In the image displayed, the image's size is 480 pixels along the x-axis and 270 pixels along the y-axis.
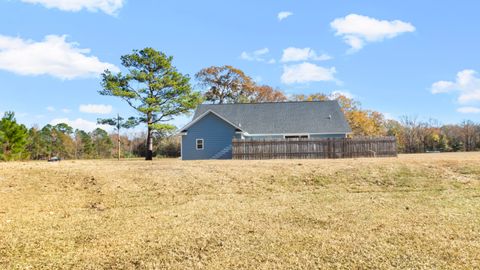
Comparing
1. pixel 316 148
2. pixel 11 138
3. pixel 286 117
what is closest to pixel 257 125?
pixel 286 117

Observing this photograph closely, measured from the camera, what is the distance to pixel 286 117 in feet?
104

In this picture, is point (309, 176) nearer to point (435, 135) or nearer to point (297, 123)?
point (297, 123)

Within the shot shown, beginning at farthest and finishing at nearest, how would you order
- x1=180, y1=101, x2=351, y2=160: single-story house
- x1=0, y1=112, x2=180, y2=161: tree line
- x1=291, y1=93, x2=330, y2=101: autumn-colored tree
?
1. x1=291, y1=93, x2=330, y2=101: autumn-colored tree
2. x1=0, y1=112, x2=180, y2=161: tree line
3. x1=180, y1=101, x2=351, y2=160: single-story house

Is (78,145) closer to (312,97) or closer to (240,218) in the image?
(312,97)

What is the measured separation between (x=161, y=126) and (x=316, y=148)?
1389 cm

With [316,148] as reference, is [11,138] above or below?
above

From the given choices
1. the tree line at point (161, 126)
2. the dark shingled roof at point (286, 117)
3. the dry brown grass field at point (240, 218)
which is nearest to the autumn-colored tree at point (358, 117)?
the tree line at point (161, 126)

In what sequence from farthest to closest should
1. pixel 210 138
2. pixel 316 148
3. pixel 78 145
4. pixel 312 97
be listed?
pixel 312 97, pixel 78 145, pixel 210 138, pixel 316 148

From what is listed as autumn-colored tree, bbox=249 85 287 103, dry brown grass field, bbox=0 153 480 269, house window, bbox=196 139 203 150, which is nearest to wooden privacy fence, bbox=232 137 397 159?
house window, bbox=196 139 203 150

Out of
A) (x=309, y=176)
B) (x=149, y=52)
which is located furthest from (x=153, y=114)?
(x=309, y=176)

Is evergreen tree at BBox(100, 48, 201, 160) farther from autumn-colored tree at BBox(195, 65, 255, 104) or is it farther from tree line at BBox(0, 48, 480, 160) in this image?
autumn-colored tree at BBox(195, 65, 255, 104)

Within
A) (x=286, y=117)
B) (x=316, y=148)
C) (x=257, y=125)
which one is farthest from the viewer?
(x=286, y=117)

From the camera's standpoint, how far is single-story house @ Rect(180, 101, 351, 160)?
2845 centimetres

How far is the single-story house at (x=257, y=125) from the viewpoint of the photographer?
93.4 feet
